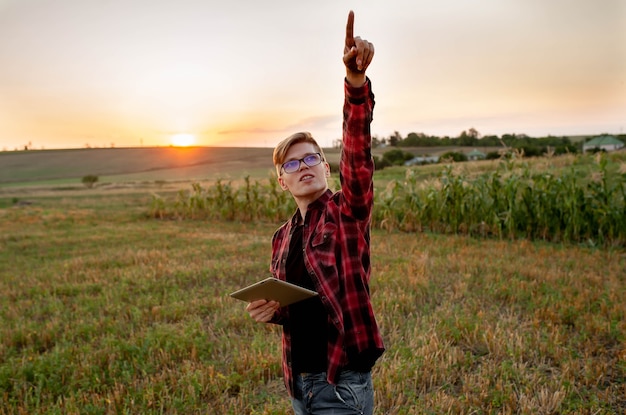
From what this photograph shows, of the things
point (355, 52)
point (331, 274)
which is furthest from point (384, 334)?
point (355, 52)

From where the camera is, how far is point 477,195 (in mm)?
11914

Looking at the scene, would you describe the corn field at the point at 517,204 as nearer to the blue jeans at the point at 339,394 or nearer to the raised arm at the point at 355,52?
the blue jeans at the point at 339,394

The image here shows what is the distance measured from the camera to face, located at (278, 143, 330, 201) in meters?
2.40

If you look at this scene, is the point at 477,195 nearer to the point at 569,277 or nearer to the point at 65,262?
the point at 569,277

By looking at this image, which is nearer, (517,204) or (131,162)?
(517,204)

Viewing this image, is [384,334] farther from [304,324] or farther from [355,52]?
[355,52]

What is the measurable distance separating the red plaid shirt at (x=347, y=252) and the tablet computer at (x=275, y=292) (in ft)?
0.59

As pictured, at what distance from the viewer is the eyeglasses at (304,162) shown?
7.87ft

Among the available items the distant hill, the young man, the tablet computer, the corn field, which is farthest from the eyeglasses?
the distant hill

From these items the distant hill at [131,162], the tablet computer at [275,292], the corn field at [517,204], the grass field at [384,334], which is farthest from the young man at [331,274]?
the distant hill at [131,162]

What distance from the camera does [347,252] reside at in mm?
2330

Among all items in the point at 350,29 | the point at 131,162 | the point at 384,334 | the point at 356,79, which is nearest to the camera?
the point at 350,29

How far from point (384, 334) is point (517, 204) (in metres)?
7.39

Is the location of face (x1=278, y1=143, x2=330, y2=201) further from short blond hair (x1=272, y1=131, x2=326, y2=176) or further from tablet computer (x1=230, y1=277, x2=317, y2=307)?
tablet computer (x1=230, y1=277, x2=317, y2=307)
